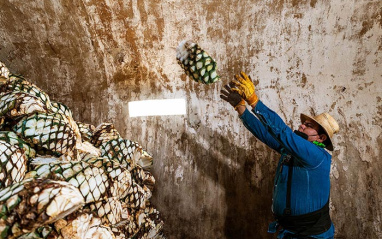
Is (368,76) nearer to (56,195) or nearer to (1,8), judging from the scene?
(56,195)

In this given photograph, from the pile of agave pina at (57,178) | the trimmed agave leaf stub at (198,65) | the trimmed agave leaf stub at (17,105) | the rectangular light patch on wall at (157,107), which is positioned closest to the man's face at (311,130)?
the trimmed agave leaf stub at (198,65)

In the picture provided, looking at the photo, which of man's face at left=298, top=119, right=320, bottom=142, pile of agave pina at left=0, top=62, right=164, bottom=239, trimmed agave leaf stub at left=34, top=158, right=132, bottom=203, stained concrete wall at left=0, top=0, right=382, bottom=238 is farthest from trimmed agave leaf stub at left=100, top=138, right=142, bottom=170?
man's face at left=298, top=119, right=320, bottom=142

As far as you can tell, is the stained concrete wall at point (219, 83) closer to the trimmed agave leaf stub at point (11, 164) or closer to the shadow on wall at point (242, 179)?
the shadow on wall at point (242, 179)

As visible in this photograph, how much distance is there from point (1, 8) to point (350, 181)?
139 inches

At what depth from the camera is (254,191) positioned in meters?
2.69

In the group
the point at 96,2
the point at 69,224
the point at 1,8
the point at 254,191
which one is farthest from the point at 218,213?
the point at 1,8

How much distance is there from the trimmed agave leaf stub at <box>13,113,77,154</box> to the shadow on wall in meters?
1.42

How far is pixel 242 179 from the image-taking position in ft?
8.90

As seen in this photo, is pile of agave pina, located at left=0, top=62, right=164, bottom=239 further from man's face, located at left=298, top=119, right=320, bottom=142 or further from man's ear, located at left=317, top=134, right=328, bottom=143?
man's ear, located at left=317, top=134, right=328, bottom=143

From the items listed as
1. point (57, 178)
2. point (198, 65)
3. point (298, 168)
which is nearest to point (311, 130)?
point (298, 168)

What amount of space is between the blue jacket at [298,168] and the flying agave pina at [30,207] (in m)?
1.25

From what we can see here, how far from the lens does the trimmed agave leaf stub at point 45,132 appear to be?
155cm

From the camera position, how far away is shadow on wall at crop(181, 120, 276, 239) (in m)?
2.67

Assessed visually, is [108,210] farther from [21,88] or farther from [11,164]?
[21,88]
